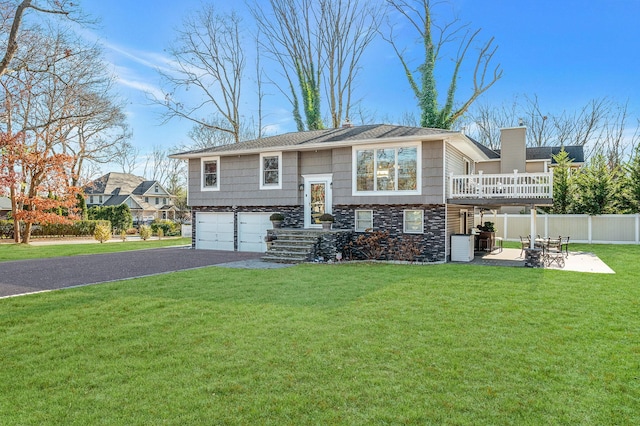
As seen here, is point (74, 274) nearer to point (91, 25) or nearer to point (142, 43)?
point (91, 25)

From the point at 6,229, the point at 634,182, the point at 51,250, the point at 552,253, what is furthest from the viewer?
the point at 6,229

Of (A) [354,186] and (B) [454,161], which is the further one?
(B) [454,161]

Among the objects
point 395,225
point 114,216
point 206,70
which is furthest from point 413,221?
point 114,216

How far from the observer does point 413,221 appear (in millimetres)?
14070

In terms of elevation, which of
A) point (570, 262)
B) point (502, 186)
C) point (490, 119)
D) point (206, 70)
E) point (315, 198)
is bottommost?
point (570, 262)

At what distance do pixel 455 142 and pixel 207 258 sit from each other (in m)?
10.0

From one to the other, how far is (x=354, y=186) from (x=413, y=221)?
2521 millimetres

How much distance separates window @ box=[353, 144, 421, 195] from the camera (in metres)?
13.9

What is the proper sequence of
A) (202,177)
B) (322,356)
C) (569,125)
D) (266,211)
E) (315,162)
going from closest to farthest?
(322,356)
(315,162)
(266,211)
(202,177)
(569,125)

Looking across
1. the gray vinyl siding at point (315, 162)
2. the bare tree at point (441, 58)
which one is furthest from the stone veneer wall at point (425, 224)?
the bare tree at point (441, 58)

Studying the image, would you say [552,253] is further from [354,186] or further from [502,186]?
[354,186]

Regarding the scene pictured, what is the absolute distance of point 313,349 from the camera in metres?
4.72

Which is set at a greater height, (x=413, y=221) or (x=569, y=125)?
(x=569, y=125)

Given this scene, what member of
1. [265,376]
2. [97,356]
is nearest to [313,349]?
[265,376]
